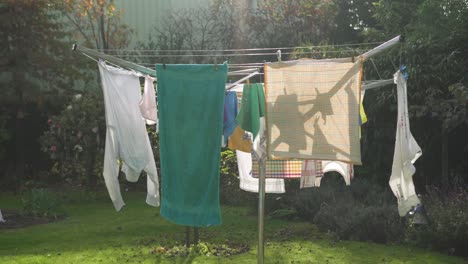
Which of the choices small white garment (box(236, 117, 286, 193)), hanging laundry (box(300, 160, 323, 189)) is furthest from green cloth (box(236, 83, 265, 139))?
small white garment (box(236, 117, 286, 193))

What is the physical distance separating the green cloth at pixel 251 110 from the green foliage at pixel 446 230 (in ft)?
9.49

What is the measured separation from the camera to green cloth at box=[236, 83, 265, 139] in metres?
4.41

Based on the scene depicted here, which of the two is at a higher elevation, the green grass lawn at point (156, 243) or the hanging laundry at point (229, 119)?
the hanging laundry at point (229, 119)

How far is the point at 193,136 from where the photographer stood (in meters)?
4.54

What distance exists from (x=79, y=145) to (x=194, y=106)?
254 inches

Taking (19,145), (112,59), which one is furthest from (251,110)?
(19,145)

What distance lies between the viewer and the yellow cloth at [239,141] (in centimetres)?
511

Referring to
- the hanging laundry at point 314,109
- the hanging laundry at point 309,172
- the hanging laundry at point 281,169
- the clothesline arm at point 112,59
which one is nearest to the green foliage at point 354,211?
the hanging laundry at point 309,172

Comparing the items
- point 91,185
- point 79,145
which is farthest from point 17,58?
point 91,185

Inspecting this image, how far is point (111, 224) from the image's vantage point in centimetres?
785

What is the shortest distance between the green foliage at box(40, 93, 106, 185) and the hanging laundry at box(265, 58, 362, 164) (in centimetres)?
659

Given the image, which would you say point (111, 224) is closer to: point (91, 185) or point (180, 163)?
point (91, 185)

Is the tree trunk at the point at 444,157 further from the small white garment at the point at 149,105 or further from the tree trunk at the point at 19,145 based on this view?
the tree trunk at the point at 19,145

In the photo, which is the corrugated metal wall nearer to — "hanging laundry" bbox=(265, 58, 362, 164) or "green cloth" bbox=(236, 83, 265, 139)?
"green cloth" bbox=(236, 83, 265, 139)
